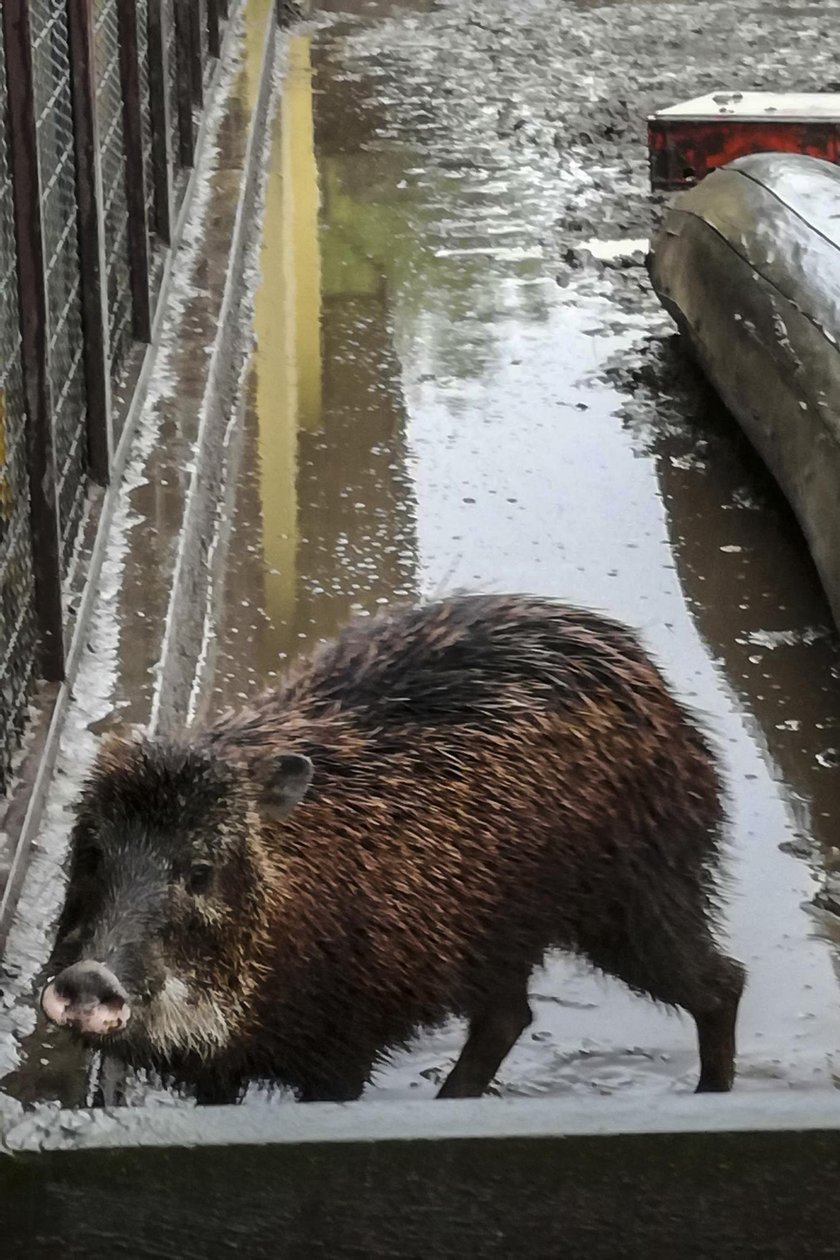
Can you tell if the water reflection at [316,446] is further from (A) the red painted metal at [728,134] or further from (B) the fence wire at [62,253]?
(A) the red painted metal at [728,134]

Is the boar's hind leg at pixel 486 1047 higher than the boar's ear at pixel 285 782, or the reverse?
the boar's ear at pixel 285 782

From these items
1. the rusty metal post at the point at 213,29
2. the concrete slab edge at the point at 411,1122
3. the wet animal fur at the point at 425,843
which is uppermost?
the rusty metal post at the point at 213,29

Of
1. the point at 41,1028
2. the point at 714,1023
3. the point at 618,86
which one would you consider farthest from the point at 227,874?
the point at 618,86

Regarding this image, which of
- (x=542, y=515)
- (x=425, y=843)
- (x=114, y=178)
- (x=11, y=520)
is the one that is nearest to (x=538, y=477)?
(x=542, y=515)

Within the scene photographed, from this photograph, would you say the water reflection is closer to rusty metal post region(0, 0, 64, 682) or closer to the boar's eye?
rusty metal post region(0, 0, 64, 682)

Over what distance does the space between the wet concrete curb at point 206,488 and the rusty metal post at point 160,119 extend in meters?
0.32

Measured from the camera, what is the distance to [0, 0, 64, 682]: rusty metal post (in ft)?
11.4

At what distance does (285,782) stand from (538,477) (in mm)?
3116

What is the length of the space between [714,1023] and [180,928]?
0.98 metres

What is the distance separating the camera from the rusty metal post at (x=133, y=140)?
544cm

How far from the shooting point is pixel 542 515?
17.4 feet

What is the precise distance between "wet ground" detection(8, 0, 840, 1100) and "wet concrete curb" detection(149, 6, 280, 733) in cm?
7

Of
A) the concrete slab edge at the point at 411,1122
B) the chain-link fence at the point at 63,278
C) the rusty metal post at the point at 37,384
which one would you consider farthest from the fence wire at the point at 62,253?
the concrete slab edge at the point at 411,1122

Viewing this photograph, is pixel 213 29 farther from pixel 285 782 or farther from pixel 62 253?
pixel 285 782
